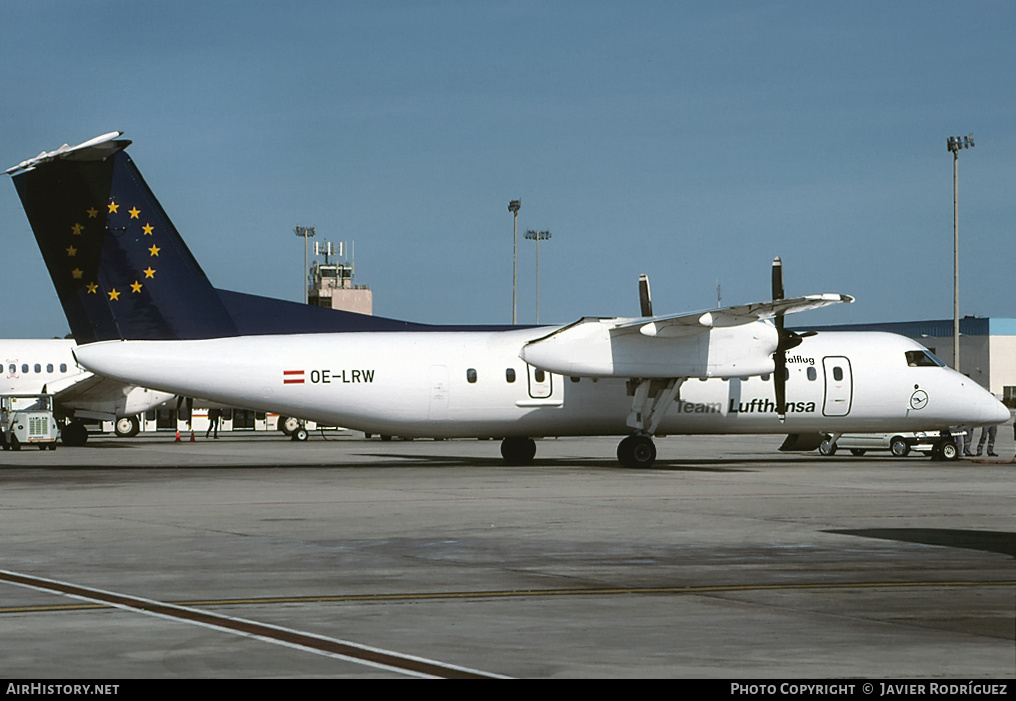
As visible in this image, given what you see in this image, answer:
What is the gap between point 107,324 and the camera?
95.3 ft

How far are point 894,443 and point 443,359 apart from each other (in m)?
18.3

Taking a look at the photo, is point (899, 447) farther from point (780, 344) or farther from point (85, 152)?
point (85, 152)

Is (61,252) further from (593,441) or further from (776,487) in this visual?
(593,441)

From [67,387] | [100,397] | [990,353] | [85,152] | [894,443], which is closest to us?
[85,152]

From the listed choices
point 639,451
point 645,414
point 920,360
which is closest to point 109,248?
point 645,414

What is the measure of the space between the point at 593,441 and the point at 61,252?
31.6 metres

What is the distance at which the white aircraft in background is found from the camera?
169 feet

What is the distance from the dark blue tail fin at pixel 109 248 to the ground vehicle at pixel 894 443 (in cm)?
2136

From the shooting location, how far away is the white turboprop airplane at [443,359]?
2898cm

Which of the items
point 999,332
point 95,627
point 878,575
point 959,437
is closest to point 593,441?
point 959,437

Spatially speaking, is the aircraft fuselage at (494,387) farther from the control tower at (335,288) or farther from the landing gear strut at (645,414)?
the control tower at (335,288)

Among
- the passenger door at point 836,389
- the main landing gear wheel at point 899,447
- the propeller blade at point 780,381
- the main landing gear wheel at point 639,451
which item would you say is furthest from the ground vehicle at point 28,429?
the main landing gear wheel at point 899,447

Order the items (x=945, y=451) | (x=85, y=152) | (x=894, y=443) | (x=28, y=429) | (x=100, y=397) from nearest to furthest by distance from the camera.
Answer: (x=85, y=152), (x=945, y=451), (x=894, y=443), (x=28, y=429), (x=100, y=397)

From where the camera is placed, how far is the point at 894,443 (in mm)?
41156
